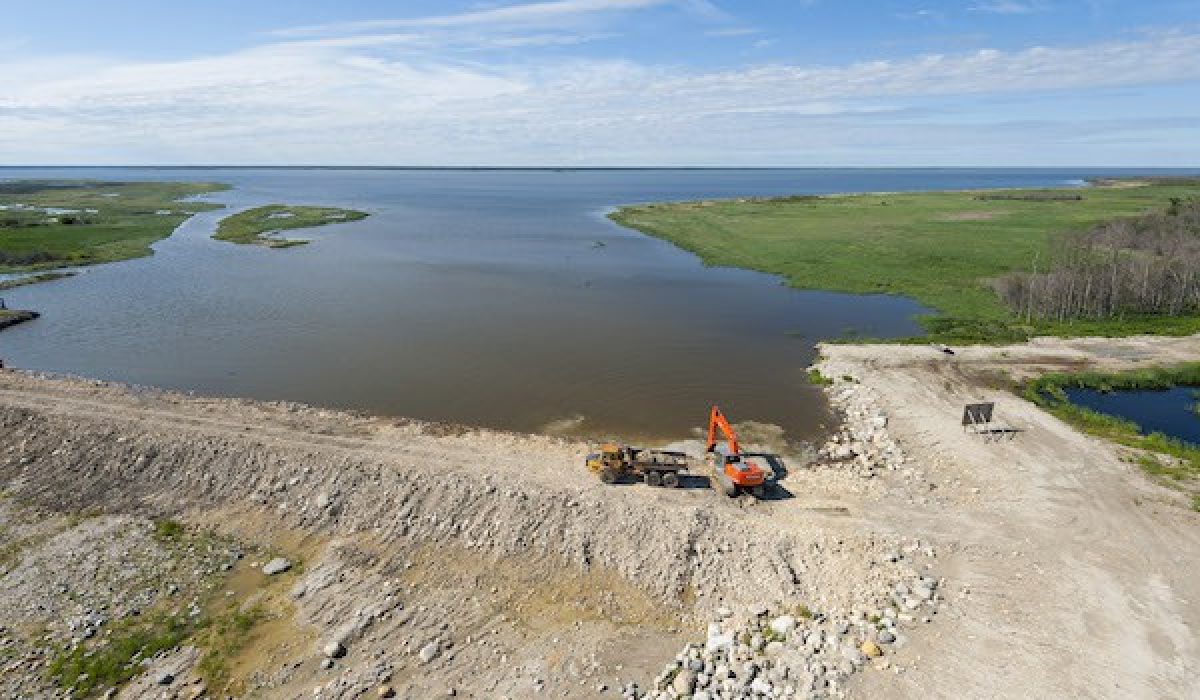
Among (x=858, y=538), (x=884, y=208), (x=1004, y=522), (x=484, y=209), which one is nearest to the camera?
(x=858, y=538)

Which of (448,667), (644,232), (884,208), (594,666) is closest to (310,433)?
(448,667)

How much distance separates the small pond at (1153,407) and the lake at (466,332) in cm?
1486

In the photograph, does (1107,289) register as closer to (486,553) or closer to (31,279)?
(486,553)

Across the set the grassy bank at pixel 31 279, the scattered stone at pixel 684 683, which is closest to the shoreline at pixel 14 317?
the grassy bank at pixel 31 279

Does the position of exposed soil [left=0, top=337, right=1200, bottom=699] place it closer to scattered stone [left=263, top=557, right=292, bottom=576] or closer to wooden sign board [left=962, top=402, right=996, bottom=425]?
scattered stone [left=263, top=557, right=292, bottom=576]

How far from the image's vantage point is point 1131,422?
33.7 m

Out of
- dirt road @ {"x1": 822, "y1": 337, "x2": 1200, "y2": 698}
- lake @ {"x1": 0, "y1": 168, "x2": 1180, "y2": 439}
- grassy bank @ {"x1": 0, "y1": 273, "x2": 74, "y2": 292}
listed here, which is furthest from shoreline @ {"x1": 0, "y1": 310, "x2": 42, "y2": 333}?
dirt road @ {"x1": 822, "y1": 337, "x2": 1200, "y2": 698}

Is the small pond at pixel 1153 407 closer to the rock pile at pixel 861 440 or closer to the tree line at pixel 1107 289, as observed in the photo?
the rock pile at pixel 861 440

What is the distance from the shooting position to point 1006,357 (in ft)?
142

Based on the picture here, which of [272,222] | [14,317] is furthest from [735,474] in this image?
[272,222]

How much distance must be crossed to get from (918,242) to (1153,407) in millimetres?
54323

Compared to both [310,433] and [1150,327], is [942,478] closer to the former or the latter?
[310,433]

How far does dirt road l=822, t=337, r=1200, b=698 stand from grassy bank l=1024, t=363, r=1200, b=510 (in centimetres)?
124

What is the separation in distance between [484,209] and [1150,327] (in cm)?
14080
